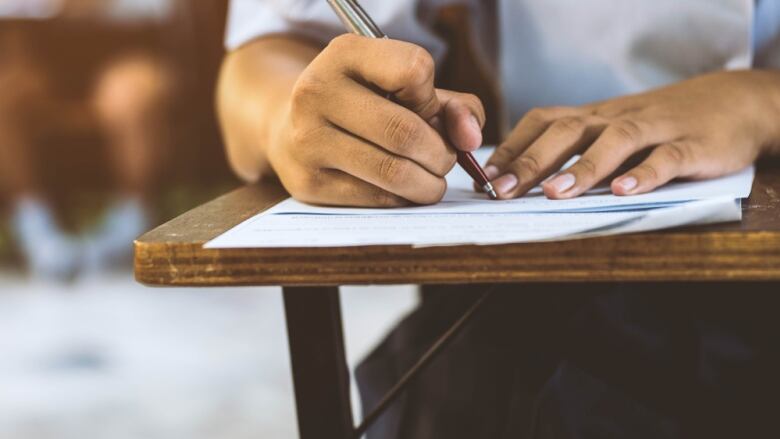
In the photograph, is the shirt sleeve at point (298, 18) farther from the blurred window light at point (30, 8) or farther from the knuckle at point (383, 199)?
the blurred window light at point (30, 8)

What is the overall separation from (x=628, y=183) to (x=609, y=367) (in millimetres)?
168

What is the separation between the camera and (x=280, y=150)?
0.49 meters

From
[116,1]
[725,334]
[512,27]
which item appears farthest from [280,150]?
[116,1]

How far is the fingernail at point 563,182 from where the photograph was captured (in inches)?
17.5

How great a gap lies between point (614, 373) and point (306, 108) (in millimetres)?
275

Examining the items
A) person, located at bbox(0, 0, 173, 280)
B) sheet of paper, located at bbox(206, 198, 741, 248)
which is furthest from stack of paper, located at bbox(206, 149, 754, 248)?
person, located at bbox(0, 0, 173, 280)

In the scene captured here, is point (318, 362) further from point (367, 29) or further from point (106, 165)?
point (106, 165)

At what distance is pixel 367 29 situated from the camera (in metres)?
0.47

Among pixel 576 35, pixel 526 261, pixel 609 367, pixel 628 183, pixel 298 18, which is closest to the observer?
pixel 526 261

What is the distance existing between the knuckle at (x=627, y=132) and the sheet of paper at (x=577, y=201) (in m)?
0.03

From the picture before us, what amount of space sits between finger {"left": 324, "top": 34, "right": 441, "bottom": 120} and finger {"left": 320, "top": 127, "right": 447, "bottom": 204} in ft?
0.09

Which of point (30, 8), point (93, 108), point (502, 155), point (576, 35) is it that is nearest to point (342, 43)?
point (502, 155)

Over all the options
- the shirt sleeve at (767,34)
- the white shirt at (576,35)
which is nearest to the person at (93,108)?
the white shirt at (576,35)

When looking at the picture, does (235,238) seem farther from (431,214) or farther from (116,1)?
(116,1)
